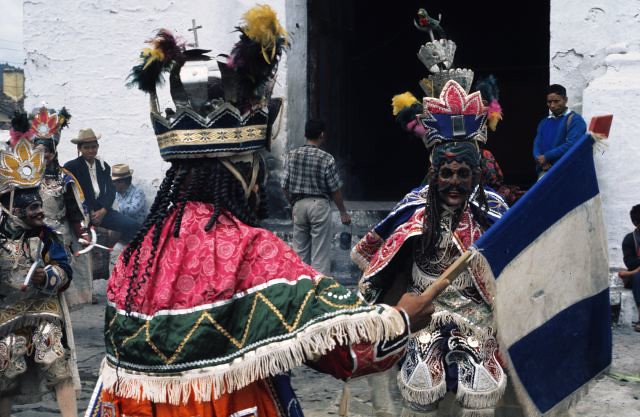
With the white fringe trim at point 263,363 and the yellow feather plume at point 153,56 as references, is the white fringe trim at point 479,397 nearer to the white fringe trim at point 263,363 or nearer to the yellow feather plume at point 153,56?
the white fringe trim at point 263,363

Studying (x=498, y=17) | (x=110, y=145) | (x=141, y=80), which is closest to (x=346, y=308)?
(x=141, y=80)

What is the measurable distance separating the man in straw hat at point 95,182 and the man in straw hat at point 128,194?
8.7 inches

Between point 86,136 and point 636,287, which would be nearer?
point 636,287

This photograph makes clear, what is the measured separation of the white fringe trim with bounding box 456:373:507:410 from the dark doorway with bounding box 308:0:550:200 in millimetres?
9487

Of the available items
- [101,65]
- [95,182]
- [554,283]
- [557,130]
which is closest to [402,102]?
[554,283]

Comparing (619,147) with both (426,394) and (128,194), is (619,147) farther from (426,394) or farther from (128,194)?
(128,194)

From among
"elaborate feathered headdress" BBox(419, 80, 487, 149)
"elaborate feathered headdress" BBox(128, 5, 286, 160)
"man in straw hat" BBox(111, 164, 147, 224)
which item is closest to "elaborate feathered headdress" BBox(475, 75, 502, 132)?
"elaborate feathered headdress" BBox(419, 80, 487, 149)

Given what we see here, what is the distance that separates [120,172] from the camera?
10492 mm

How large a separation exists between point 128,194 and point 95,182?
0.57m

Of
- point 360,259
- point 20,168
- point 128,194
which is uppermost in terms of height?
point 20,168

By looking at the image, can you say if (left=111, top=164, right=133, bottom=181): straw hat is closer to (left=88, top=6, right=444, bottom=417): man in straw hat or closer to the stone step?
the stone step

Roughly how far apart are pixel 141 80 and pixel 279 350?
3.73 feet

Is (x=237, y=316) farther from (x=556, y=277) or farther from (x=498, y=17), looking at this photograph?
(x=498, y=17)

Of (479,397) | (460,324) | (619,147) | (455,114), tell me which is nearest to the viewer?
(479,397)
